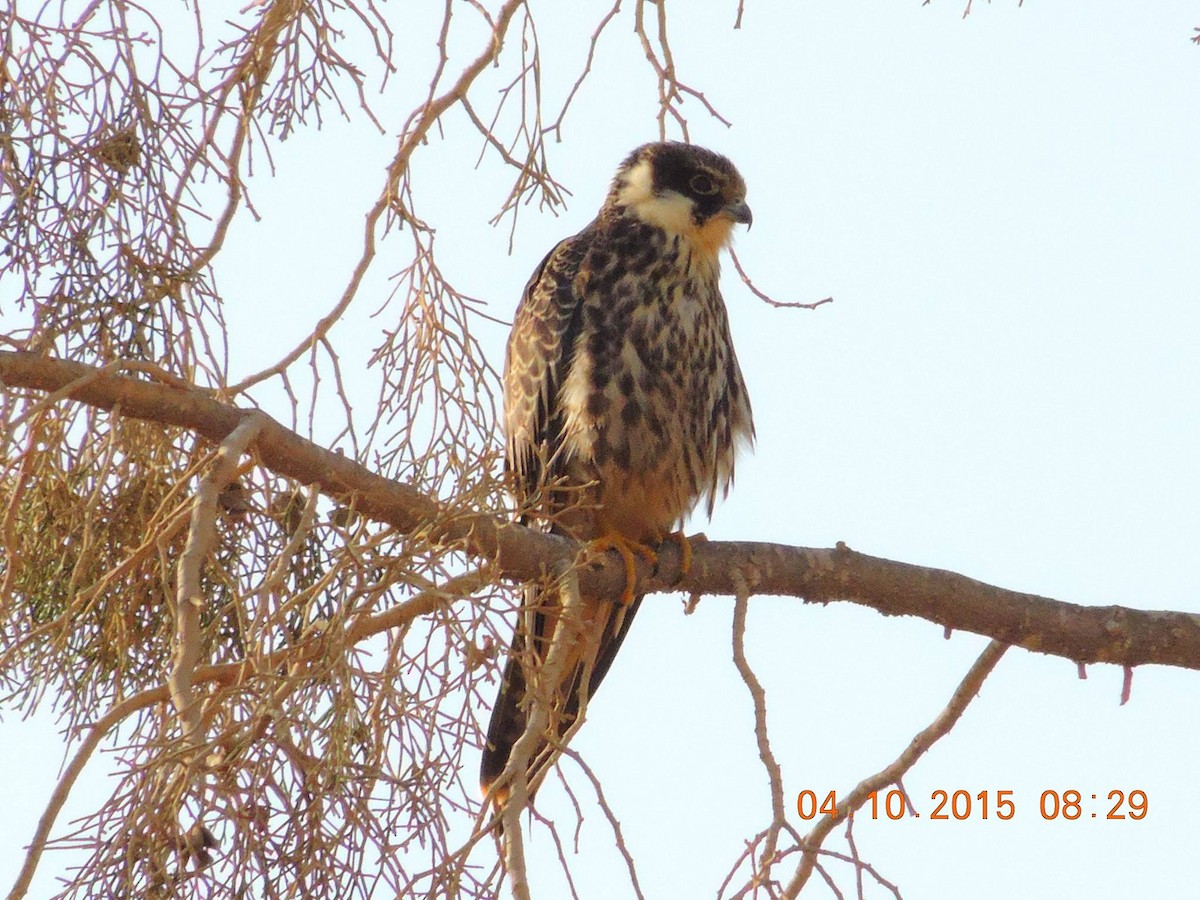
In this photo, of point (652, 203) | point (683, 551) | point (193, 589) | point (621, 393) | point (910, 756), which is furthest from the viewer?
point (652, 203)

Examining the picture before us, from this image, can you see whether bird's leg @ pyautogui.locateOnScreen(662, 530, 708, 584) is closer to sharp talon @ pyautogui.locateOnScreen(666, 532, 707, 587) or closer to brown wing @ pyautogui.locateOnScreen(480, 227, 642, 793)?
sharp talon @ pyautogui.locateOnScreen(666, 532, 707, 587)

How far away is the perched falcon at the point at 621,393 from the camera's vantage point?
13.4ft

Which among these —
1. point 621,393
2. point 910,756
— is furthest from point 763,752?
point 621,393

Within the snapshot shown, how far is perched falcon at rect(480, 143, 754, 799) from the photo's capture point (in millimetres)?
4070

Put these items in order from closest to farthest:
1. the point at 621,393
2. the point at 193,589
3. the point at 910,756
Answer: the point at 193,589 → the point at 910,756 → the point at 621,393

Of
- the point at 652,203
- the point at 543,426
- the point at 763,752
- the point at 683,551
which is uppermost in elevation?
the point at 652,203

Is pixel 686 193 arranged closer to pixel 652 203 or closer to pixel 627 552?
pixel 652 203

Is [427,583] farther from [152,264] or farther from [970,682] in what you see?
[970,682]

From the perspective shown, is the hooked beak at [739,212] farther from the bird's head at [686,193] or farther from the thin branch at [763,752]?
the thin branch at [763,752]

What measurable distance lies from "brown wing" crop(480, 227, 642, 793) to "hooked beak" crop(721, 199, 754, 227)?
1.40 feet

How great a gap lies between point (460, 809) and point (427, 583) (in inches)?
14.7

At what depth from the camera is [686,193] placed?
4.54 m

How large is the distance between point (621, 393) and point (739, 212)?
29.6 inches

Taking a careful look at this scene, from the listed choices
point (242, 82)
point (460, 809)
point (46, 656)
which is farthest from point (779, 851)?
point (242, 82)
